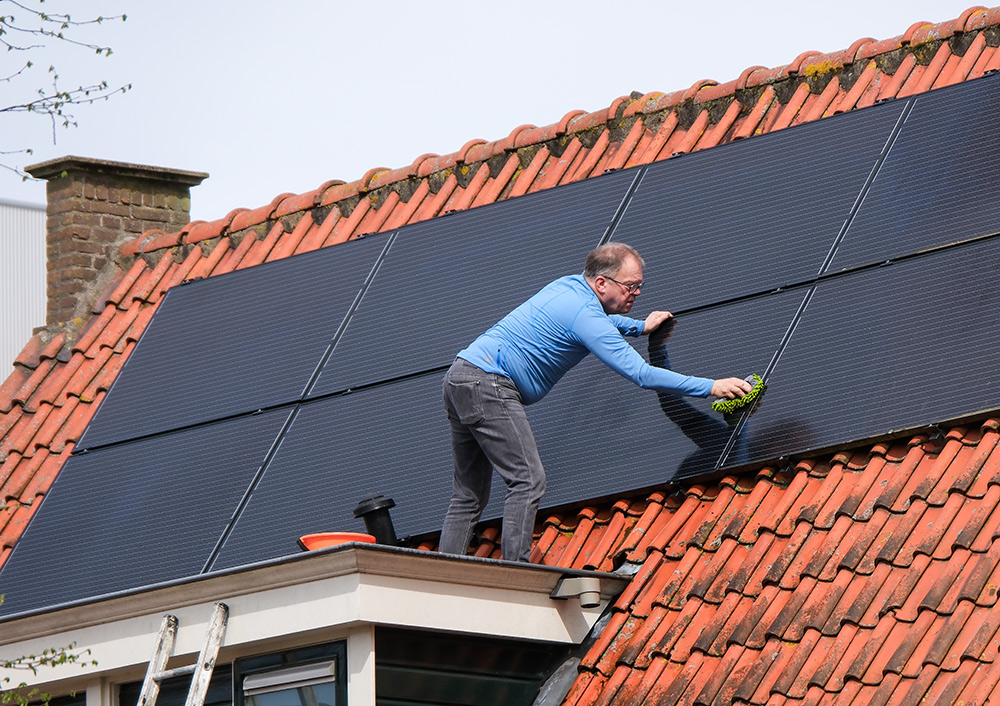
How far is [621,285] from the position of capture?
8.86 m

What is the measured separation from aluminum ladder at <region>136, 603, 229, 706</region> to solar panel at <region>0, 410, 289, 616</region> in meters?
1.14

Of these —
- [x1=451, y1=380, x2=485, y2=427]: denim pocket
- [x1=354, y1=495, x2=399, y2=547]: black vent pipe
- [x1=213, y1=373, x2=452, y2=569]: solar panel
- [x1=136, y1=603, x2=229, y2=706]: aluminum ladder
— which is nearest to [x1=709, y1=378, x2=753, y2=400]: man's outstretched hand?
[x1=451, y1=380, x2=485, y2=427]: denim pocket

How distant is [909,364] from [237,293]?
5.23 meters

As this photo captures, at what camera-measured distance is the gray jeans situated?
8.59 metres

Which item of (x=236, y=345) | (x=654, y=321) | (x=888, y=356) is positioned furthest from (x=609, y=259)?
(x=236, y=345)

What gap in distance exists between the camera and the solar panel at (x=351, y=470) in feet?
30.4

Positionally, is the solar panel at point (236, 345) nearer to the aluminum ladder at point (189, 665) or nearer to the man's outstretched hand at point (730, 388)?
the aluminum ladder at point (189, 665)

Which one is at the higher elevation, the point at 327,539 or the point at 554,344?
the point at 554,344

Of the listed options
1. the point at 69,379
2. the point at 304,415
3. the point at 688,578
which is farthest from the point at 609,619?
the point at 69,379

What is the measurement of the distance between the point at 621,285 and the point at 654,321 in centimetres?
54

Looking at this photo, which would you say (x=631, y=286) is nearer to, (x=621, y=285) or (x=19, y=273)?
(x=621, y=285)

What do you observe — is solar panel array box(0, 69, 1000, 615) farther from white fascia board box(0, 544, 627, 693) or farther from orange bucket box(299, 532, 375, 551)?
white fascia board box(0, 544, 627, 693)

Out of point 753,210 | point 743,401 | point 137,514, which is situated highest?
Answer: point 753,210

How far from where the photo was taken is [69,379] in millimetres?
12273
